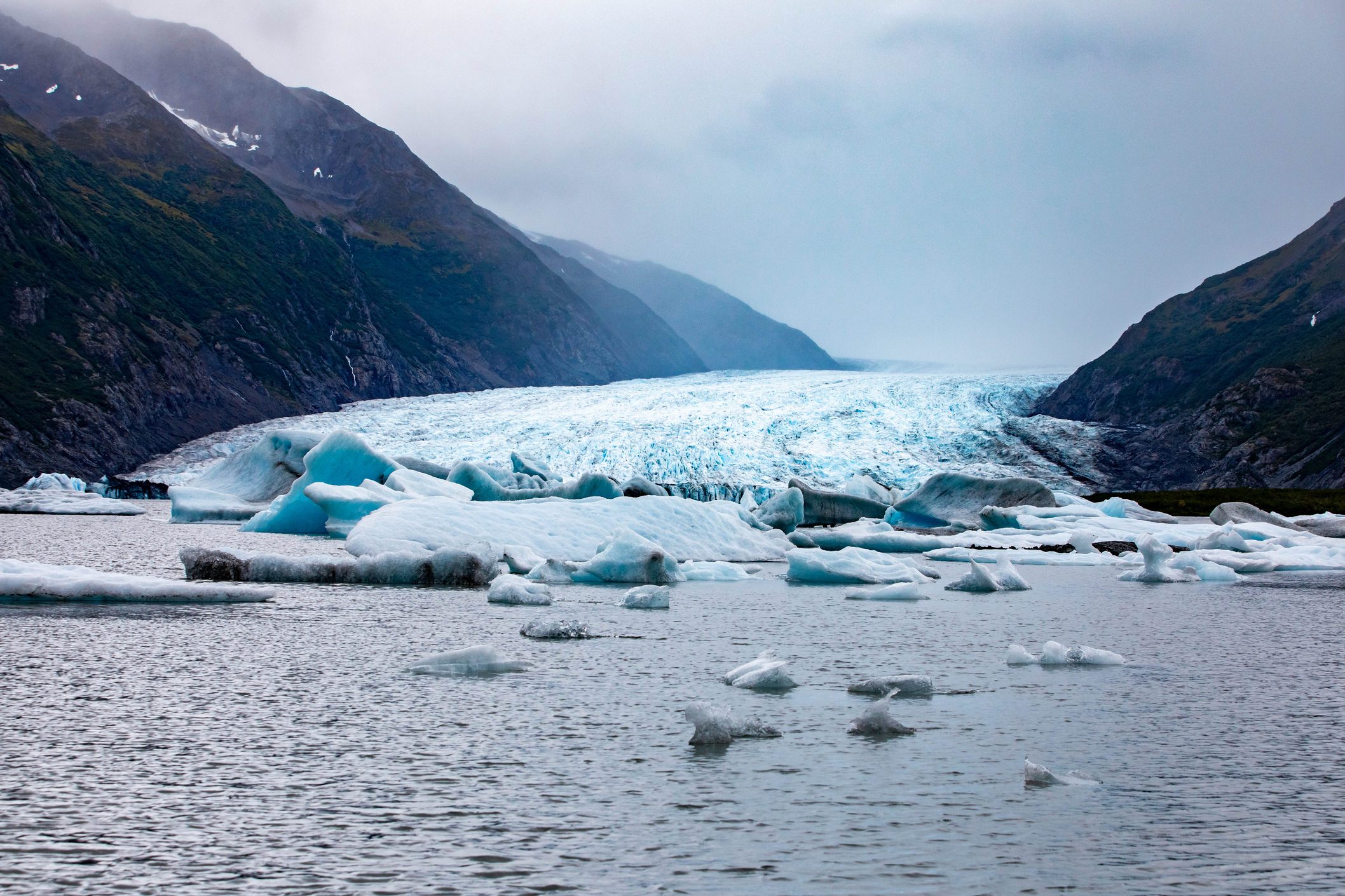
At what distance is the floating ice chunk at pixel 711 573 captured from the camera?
554 inches

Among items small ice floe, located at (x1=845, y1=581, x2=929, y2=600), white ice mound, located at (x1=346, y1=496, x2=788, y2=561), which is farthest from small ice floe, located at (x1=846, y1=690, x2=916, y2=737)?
white ice mound, located at (x1=346, y1=496, x2=788, y2=561)

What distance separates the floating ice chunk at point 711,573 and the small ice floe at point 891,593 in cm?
242

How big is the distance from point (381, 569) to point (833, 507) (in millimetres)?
20355

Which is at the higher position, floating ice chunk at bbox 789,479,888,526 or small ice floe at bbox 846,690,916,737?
floating ice chunk at bbox 789,479,888,526

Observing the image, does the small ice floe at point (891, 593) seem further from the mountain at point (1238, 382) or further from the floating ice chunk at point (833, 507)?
the mountain at point (1238, 382)

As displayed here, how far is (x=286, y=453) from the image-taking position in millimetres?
28453

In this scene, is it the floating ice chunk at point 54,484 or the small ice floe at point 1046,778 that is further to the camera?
the floating ice chunk at point 54,484

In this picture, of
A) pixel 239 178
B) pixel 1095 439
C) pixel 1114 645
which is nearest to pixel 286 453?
pixel 1114 645

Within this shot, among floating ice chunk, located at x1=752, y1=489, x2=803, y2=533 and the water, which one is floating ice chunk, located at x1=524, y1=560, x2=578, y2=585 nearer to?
the water

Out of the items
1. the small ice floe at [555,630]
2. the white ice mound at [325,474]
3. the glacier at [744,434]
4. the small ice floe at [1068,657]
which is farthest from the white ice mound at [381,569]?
the glacier at [744,434]

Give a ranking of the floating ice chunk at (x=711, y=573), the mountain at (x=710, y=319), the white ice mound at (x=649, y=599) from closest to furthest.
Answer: the white ice mound at (x=649, y=599), the floating ice chunk at (x=711, y=573), the mountain at (x=710, y=319)

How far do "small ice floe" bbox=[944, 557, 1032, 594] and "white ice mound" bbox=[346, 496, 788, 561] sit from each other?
4.11 meters

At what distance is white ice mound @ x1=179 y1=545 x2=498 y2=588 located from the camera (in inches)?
477

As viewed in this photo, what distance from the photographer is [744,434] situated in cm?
4444
